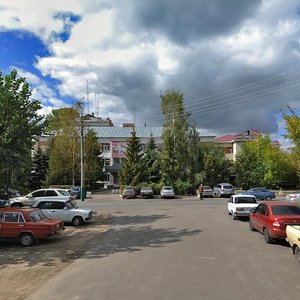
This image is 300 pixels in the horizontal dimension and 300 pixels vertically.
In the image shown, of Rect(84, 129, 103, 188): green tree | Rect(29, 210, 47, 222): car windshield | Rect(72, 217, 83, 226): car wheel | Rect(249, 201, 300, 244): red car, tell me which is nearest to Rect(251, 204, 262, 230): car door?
Rect(249, 201, 300, 244): red car

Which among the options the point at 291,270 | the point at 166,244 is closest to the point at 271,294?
the point at 291,270

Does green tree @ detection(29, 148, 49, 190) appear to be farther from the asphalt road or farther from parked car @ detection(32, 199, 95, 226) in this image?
the asphalt road

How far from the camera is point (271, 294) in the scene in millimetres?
8531

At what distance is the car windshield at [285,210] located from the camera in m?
16.1

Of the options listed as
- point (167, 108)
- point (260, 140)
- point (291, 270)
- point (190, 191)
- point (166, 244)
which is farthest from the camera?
point (260, 140)

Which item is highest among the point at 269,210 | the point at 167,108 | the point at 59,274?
the point at 167,108

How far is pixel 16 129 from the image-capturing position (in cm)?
2139

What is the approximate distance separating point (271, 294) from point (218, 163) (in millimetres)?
54771

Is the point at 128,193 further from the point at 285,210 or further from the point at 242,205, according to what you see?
the point at 285,210

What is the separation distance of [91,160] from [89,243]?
1997 inches

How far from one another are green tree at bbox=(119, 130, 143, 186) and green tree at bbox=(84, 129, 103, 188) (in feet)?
29.1

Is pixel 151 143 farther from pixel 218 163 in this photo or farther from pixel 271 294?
pixel 271 294

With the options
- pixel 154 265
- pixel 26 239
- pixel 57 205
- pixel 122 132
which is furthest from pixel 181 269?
pixel 122 132

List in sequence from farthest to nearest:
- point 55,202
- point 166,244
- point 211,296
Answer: point 55,202
point 166,244
point 211,296
